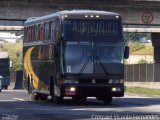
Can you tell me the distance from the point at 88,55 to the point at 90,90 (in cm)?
140

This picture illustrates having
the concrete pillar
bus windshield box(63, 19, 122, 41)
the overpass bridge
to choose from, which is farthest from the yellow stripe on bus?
the concrete pillar

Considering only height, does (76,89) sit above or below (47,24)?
below

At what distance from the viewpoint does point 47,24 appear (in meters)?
33.8

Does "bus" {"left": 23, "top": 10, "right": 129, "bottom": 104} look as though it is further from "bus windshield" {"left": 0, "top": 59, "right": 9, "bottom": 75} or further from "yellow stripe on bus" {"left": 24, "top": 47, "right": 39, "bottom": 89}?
"bus windshield" {"left": 0, "top": 59, "right": 9, "bottom": 75}

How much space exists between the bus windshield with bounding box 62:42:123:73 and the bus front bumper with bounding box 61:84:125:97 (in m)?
0.64

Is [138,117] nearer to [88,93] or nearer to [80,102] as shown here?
[88,93]

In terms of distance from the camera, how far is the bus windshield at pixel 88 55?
30.8 metres

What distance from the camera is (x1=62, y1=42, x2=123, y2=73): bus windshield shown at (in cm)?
3084

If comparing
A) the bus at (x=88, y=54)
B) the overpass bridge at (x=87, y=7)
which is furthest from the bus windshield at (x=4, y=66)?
the bus at (x=88, y=54)

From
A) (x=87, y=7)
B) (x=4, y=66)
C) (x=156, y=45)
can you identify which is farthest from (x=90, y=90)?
(x=4, y=66)

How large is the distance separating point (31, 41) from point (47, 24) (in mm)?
3405

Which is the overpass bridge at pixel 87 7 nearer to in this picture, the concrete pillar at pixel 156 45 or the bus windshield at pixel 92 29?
the concrete pillar at pixel 156 45

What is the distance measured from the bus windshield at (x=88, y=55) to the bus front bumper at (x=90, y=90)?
0.64 m

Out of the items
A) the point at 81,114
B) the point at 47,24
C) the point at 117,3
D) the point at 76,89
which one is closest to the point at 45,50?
the point at 47,24
